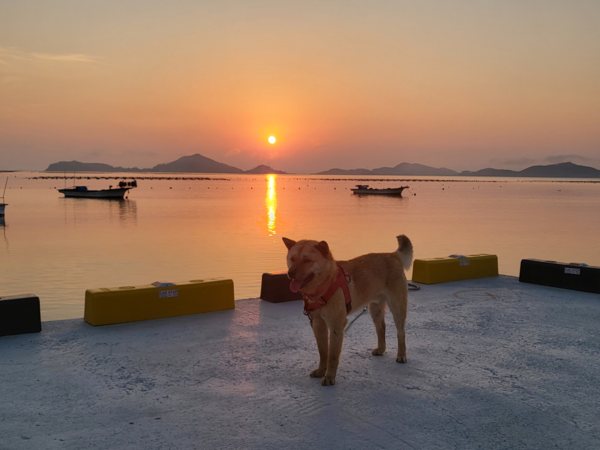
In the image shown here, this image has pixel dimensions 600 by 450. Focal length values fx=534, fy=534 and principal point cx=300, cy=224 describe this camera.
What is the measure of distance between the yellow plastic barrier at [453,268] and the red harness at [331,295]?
5.63m

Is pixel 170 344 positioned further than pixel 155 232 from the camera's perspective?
No

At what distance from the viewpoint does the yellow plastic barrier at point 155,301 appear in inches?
304

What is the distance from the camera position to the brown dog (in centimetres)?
544

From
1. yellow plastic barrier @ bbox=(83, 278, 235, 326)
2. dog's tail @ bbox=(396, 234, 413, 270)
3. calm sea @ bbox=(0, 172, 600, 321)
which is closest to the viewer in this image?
dog's tail @ bbox=(396, 234, 413, 270)

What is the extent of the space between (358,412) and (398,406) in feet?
1.33

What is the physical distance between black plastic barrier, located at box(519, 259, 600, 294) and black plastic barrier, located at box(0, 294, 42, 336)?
30.9ft

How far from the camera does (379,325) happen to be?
21.9 feet

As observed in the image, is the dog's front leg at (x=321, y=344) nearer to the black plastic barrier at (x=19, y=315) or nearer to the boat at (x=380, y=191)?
the black plastic barrier at (x=19, y=315)

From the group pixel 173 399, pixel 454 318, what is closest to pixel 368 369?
pixel 173 399

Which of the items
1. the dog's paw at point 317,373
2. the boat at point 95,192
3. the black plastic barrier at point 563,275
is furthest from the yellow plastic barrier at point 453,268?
the boat at point 95,192

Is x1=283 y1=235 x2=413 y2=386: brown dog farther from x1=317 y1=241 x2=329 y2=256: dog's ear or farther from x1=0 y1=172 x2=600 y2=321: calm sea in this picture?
x1=0 y1=172 x2=600 y2=321: calm sea

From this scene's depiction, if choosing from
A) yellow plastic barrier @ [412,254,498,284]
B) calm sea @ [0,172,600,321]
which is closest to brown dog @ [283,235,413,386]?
yellow plastic barrier @ [412,254,498,284]

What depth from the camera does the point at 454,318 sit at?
846 cm

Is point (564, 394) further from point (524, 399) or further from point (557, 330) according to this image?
point (557, 330)
